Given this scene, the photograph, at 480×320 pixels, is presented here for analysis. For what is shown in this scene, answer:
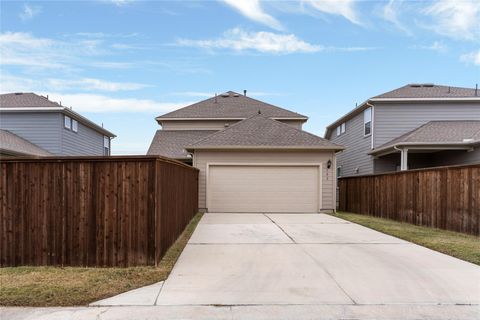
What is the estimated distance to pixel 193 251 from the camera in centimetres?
701

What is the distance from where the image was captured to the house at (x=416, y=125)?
1630 centimetres

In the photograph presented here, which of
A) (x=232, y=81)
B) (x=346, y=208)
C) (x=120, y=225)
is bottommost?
(x=346, y=208)

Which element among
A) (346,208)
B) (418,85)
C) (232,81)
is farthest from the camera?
(232,81)

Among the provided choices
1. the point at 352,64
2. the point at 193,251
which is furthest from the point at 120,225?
the point at 352,64

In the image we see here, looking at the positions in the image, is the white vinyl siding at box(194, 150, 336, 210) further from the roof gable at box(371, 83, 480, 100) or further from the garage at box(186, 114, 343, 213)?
the roof gable at box(371, 83, 480, 100)

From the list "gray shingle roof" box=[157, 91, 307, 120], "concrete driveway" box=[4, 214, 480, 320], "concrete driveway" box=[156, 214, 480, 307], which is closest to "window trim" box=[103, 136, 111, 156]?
"gray shingle roof" box=[157, 91, 307, 120]

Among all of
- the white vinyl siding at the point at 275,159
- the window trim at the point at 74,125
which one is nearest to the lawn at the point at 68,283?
the white vinyl siding at the point at 275,159

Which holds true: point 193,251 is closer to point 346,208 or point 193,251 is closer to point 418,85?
point 346,208

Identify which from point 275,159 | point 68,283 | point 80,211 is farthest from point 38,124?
point 68,283

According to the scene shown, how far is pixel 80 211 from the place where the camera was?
5863 millimetres

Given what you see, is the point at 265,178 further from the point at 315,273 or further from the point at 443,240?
the point at 315,273

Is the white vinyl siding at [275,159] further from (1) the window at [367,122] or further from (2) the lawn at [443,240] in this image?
(1) the window at [367,122]

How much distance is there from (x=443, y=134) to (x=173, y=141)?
13.9 meters

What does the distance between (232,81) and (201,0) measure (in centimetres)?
1579
